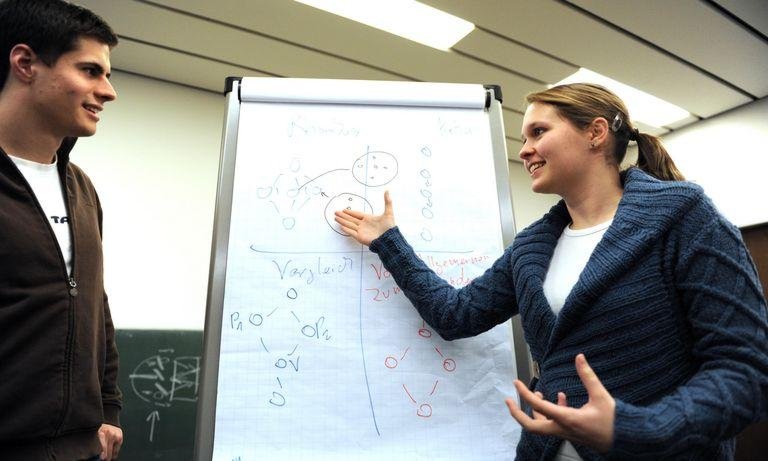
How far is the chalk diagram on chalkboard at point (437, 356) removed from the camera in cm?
98

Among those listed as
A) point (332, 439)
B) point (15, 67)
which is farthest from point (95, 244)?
point (332, 439)

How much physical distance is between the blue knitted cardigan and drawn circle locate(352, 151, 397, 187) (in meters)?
0.42

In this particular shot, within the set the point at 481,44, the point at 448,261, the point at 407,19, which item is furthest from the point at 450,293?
the point at 481,44

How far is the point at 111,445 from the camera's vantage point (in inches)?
39.8

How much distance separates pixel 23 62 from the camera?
96 centimetres

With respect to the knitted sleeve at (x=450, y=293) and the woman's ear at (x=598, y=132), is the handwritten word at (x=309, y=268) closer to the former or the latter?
the knitted sleeve at (x=450, y=293)

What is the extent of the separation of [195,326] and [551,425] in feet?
7.32

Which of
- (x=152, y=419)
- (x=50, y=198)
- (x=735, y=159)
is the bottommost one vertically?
(x=152, y=419)

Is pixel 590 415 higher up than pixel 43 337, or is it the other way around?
pixel 43 337

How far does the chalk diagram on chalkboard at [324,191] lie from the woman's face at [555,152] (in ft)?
1.10

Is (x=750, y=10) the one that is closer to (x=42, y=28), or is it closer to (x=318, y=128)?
(x=318, y=128)

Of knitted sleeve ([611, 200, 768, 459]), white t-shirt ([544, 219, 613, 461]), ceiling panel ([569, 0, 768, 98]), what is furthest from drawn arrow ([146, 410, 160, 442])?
ceiling panel ([569, 0, 768, 98])

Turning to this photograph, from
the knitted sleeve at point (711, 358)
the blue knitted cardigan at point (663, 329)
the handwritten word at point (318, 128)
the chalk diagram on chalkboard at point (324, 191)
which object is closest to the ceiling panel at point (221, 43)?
the handwritten word at point (318, 128)

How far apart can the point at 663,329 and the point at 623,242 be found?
15 centimetres
